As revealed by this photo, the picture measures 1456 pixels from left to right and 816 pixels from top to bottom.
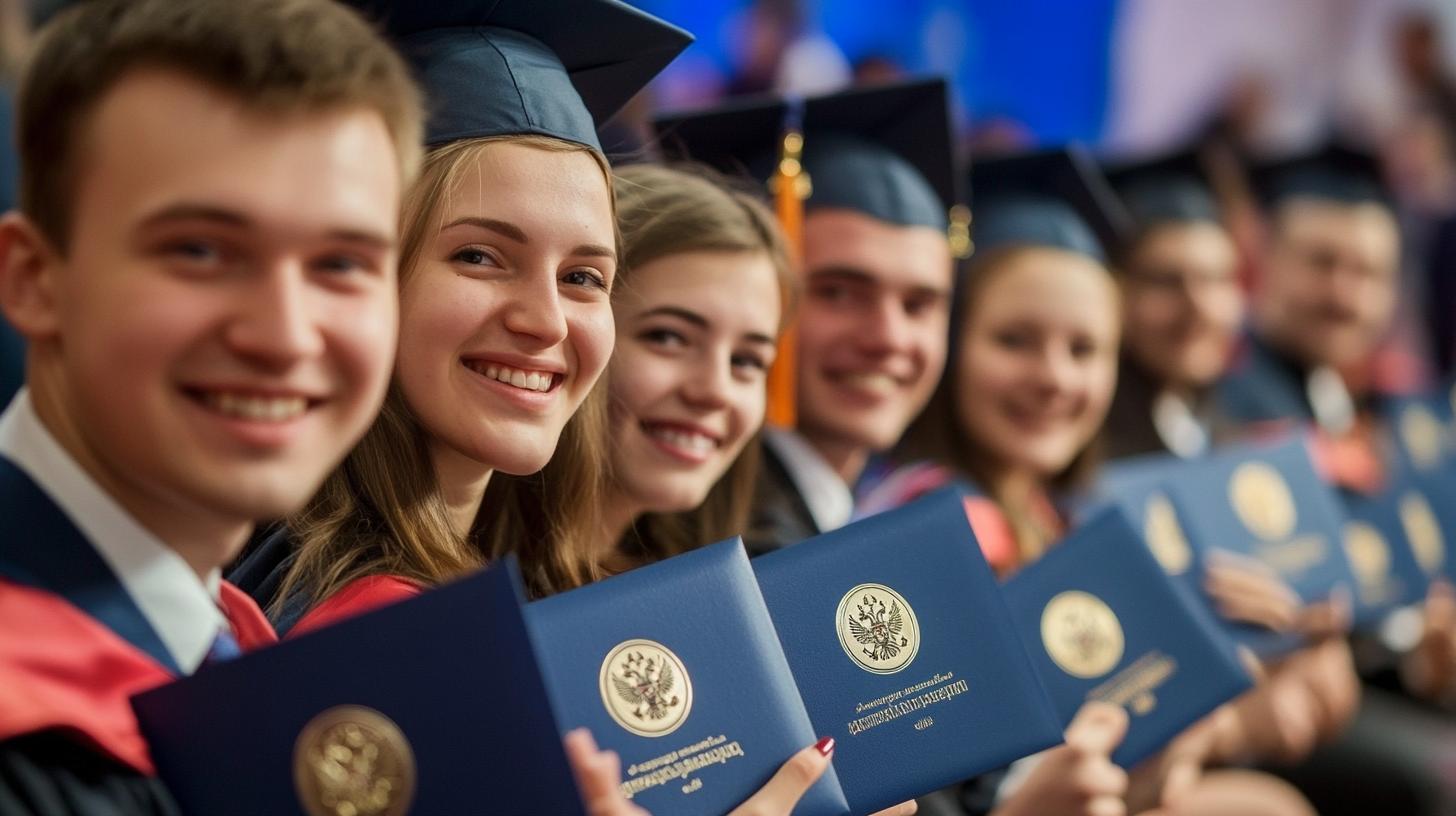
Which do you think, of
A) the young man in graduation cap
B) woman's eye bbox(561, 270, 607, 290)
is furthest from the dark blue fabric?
the young man in graduation cap

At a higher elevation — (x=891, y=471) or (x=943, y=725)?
(x=891, y=471)

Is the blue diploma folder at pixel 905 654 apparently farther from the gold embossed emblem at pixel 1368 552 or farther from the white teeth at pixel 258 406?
the gold embossed emblem at pixel 1368 552

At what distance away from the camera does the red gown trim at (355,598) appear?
4.40 feet

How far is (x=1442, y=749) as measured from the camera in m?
3.54

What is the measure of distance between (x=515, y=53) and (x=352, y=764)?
0.73 metres

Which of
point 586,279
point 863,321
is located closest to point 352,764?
point 586,279

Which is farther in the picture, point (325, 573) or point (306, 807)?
point (325, 573)

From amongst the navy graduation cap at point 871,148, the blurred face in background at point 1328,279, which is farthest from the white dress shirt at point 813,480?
the blurred face in background at point 1328,279

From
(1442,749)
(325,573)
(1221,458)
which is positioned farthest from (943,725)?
(1442,749)

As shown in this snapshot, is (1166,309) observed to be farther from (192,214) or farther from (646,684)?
(192,214)

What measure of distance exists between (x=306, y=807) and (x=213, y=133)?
0.48 m

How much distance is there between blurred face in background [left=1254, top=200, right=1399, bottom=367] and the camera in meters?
4.21

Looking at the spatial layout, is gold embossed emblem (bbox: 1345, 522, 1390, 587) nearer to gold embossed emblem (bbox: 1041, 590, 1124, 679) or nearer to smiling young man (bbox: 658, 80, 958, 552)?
smiling young man (bbox: 658, 80, 958, 552)

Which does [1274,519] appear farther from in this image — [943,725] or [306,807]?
[306,807]
